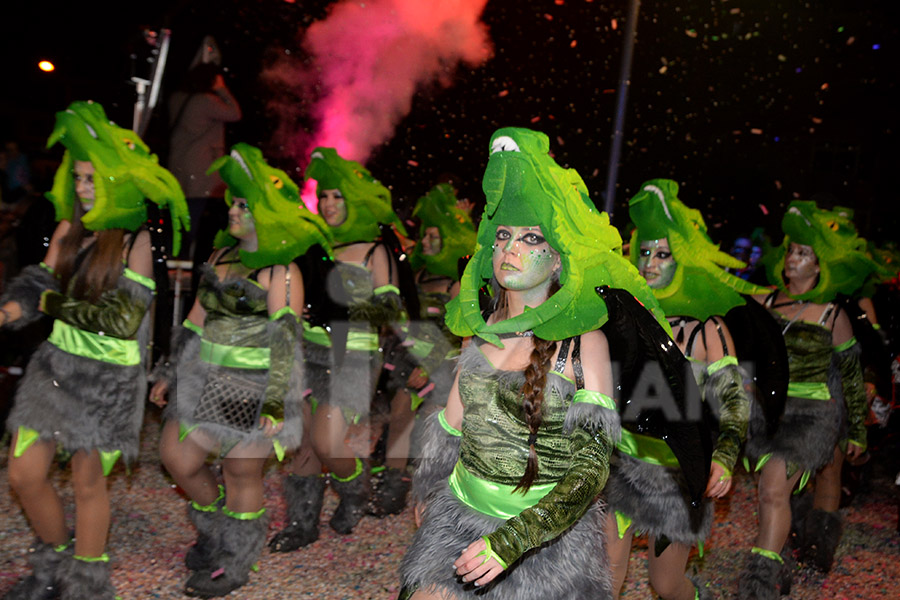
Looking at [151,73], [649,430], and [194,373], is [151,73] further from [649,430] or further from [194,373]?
[649,430]

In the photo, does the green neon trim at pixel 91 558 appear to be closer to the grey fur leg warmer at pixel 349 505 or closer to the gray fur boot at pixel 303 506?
the gray fur boot at pixel 303 506

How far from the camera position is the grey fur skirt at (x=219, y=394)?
4078 millimetres

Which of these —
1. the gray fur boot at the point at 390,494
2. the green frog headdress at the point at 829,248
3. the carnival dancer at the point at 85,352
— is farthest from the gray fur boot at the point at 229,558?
the green frog headdress at the point at 829,248

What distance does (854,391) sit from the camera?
521cm

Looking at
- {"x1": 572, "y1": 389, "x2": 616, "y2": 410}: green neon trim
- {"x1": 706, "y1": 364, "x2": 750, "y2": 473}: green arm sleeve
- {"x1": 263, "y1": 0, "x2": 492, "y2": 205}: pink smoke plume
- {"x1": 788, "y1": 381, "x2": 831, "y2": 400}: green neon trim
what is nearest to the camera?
{"x1": 572, "y1": 389, "x2": 616, "y2": 410}: green neon trim

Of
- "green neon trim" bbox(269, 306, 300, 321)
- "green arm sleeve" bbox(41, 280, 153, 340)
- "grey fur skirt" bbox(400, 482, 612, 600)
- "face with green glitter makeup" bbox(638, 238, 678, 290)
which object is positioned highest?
"face with green glitter makeup" bbox(638, 238, 678, 290)

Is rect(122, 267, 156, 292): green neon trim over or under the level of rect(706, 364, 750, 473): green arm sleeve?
over

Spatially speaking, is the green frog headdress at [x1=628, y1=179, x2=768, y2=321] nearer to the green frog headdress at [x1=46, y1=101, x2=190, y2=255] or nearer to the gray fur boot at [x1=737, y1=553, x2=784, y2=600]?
the gray fur boot at [x1=737, y1=553, x2=784, y2=600]

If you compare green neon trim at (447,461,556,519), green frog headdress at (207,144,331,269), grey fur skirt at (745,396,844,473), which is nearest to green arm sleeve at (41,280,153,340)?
green frog headdress at (207,144,331,269)

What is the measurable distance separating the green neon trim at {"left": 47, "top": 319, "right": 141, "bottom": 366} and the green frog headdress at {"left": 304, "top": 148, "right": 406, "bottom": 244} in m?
2.03

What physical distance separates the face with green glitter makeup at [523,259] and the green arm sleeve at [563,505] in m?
0.51

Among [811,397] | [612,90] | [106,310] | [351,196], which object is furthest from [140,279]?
[612,90]

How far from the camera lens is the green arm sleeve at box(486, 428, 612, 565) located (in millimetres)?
2094

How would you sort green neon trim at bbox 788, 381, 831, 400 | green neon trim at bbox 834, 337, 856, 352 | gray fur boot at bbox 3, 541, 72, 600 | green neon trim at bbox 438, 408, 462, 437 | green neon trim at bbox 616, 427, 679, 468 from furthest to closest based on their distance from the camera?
green neon trim at bbox 834, 337, 856, 352, green neon trim at bbox 788, 381, 831, 400, gray fur boot at bbox 3, 541, 72, 600, green neon trim at bbox 616, 427, 679, 468, green neon trim at bbox 438, 408, 462, 437
